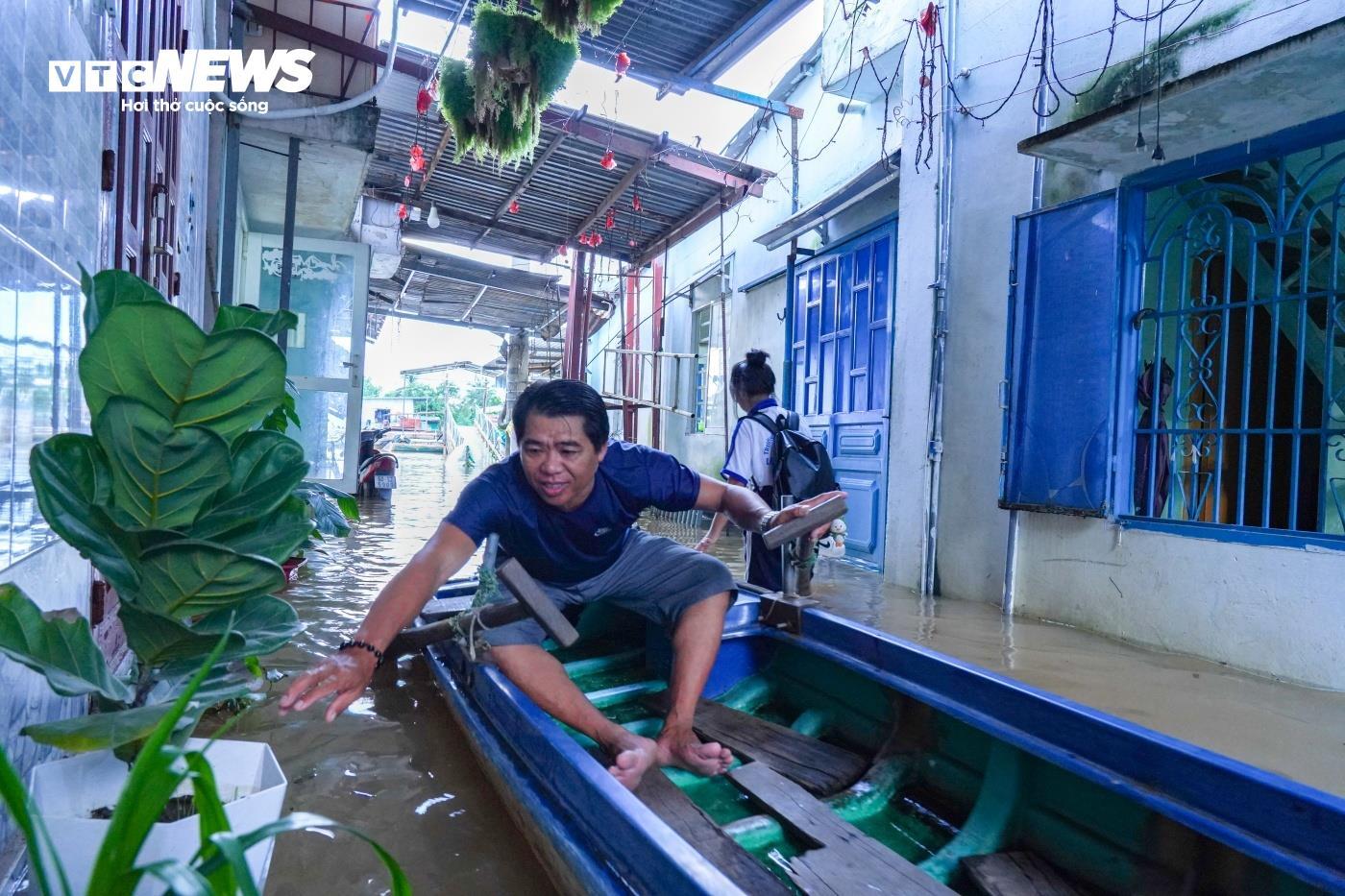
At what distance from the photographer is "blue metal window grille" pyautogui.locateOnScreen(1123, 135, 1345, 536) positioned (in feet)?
11.3

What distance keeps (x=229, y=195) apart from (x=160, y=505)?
5.03 metres

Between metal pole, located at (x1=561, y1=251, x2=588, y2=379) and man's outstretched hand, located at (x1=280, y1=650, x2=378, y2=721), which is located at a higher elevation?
metal pole, located at (x1=561, y1=251, x2=588, y2=379)

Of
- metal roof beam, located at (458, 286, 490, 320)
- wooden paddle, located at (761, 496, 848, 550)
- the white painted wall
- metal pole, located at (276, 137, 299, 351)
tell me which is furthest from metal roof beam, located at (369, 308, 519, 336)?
wooden paddle, located at (761, 496, 848, 550)

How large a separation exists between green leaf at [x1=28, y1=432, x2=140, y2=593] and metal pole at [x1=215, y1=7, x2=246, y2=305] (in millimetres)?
4705

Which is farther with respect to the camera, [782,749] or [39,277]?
[782,749]

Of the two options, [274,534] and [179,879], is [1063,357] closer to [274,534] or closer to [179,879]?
Result: [274,534]

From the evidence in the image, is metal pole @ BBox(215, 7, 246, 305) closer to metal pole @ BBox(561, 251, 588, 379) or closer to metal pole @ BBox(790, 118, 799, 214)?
metal pole @ BBox(790, 118, 799, 214)

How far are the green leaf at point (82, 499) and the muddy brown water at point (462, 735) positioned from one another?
1.00 metres

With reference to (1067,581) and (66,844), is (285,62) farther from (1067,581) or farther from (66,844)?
(1067,581)

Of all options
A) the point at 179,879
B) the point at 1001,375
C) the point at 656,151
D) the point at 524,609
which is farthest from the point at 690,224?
the point at 179,879

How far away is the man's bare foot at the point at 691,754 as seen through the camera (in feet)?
7.11

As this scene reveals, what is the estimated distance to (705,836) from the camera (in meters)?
1.75

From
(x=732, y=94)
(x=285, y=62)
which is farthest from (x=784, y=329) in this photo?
(x=285, y=62)

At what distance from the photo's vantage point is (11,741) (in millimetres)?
1437
